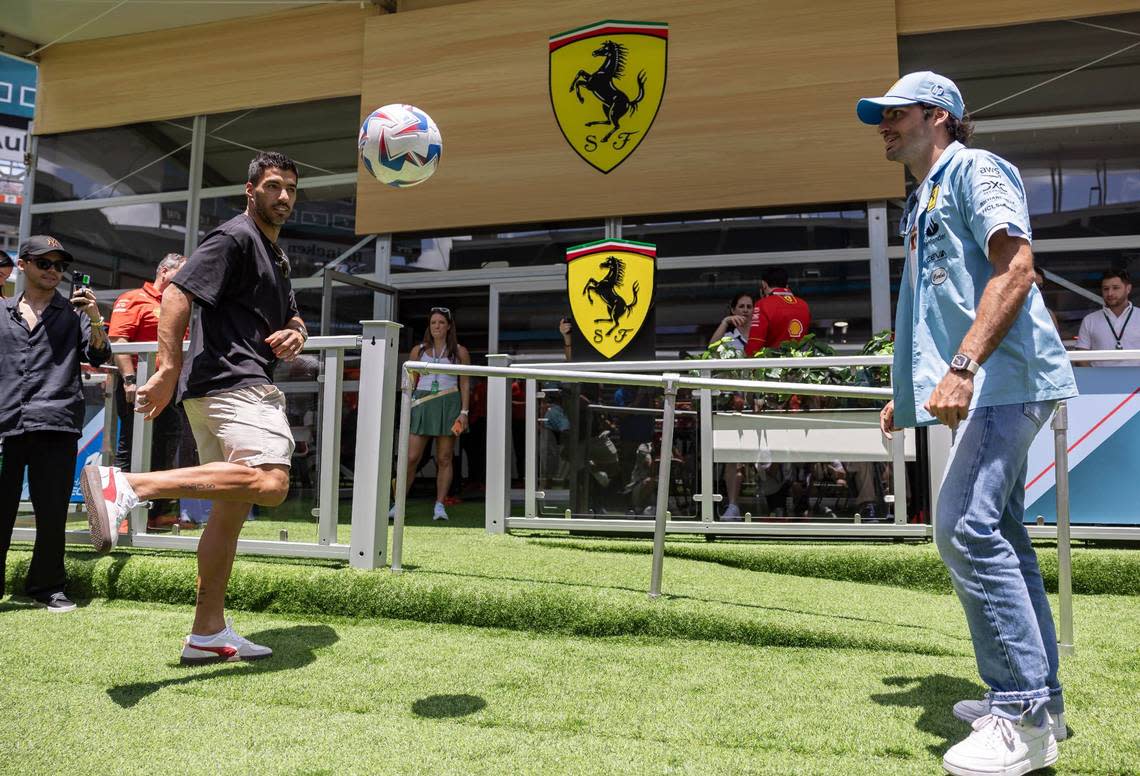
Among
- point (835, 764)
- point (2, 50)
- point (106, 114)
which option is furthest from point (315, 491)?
point (2, 50)

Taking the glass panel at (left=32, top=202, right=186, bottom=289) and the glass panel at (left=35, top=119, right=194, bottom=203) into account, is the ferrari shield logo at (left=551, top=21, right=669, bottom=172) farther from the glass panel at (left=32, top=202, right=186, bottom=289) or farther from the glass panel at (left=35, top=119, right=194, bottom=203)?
the glass panel at (left=32, top=202, right=186, bottom=289)

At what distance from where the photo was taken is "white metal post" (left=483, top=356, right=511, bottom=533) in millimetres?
5656

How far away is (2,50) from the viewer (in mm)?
9625

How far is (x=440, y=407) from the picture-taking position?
22.7 ft

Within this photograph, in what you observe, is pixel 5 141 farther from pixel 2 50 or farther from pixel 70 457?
pixel 70 457

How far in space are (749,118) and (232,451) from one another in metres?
6.06

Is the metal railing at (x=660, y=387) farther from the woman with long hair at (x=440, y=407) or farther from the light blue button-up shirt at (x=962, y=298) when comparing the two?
the woman with long hair at (x=440, y=407)

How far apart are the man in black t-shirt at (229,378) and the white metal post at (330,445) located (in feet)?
3.02

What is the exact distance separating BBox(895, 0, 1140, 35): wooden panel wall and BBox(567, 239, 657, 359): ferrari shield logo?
3.35 m

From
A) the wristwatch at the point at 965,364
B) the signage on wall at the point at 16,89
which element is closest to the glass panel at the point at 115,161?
the signage on wall at the point at 16,89

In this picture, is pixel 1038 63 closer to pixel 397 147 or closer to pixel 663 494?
pixel 397 147

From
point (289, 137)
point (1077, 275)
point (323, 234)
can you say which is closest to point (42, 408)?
point (323, 234)

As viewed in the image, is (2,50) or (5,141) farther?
(5,141)

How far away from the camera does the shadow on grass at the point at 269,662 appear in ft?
9.00
